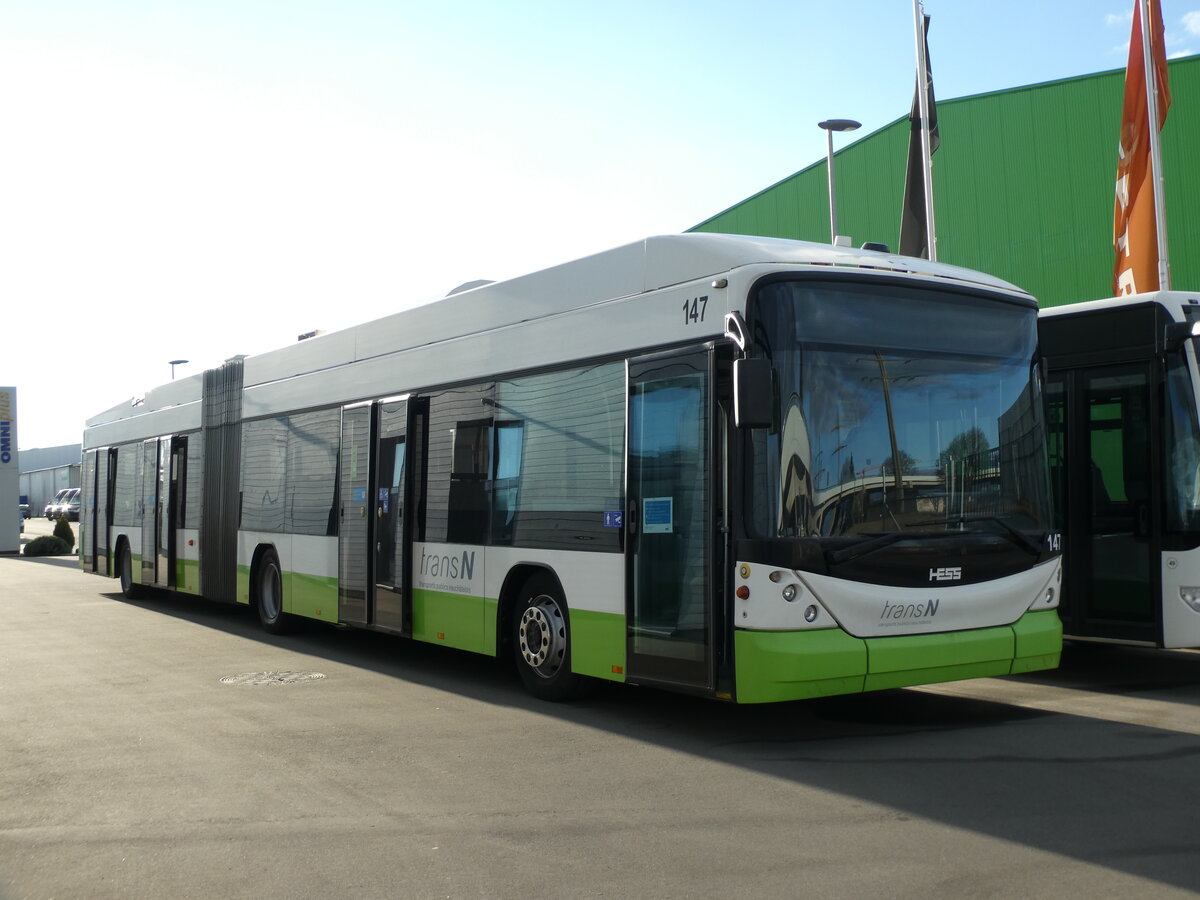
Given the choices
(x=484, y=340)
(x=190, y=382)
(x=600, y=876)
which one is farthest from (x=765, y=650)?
(x=190, y=382)

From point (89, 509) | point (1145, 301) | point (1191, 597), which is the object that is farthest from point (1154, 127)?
point (89, 509)

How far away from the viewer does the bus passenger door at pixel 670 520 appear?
7.65 meters

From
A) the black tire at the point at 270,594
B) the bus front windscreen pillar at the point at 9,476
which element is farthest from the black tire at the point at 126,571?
the bus front windscreen pillar at the point at 9,476

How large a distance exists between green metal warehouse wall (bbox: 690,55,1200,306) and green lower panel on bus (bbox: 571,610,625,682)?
709 inches

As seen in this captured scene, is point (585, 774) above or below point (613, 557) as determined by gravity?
below

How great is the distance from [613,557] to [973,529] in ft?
7.63

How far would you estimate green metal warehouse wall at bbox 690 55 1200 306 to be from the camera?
23625 mm

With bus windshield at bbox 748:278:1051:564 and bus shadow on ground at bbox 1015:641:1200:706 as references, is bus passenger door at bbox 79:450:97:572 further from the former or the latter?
bus windshield at bbox 748:278:1051:564

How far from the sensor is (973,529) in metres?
7.90

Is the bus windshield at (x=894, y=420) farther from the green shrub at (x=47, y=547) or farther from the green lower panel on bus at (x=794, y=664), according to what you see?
the green shrub at (x=47, y=547)

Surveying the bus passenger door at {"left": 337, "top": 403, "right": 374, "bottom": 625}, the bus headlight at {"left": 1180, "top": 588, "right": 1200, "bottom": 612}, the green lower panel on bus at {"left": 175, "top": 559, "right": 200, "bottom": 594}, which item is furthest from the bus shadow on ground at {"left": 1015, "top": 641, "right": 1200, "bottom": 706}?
the green lower panel on bus at {"left": 175, "top": 559, "right": 200, "bottom": 594}

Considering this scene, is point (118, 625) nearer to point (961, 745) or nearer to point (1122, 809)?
point (961, 745)

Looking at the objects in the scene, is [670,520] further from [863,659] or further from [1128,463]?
[1128,463]

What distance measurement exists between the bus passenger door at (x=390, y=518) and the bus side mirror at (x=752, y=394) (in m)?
4.91
